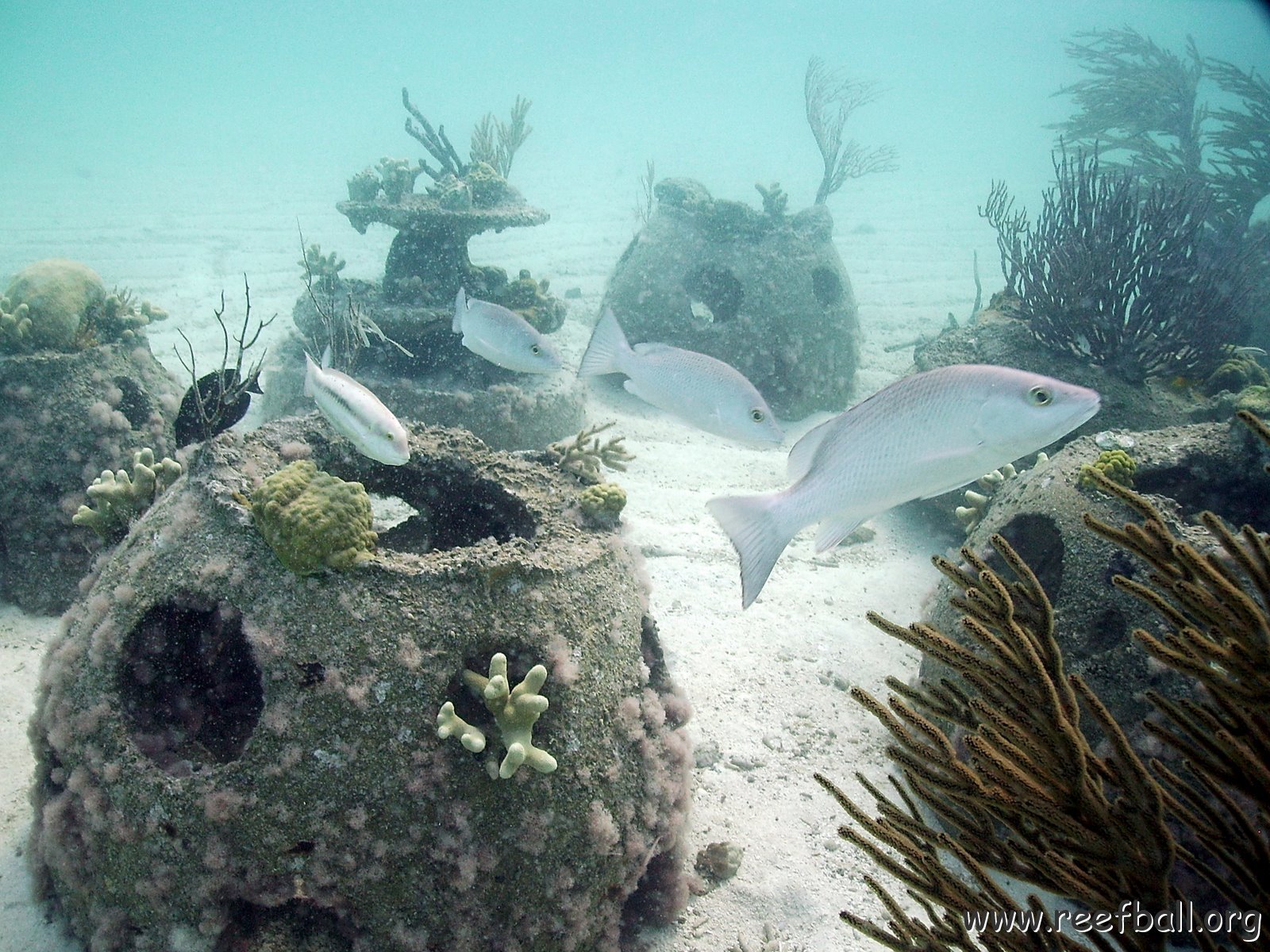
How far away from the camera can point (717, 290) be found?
10508 mm

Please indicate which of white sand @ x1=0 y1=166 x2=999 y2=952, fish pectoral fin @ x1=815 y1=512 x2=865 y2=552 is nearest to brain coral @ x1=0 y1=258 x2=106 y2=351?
white sand @ x1=0 y1=166 x2=999 y2=952

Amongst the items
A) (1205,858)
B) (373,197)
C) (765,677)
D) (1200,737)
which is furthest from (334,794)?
(373,197)

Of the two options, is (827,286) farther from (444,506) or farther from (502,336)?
(444,506)

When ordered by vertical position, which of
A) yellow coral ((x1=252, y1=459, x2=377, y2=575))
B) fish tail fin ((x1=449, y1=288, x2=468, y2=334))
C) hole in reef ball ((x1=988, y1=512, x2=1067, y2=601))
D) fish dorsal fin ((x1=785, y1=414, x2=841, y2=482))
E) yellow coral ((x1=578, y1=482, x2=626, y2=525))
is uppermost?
fish dorsal fin ((x1=785, y1=414, x2=841, y2=482))

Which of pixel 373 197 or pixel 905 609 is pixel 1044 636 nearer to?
pixel 905 609

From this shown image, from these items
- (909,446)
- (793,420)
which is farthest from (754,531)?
(793,420)

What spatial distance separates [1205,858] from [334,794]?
11.4ft

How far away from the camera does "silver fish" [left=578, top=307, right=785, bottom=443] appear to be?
134 inches

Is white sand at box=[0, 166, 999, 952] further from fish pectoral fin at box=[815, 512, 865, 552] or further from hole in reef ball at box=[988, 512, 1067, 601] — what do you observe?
fish pectoral fin at box=[815, 512, 865, 552]

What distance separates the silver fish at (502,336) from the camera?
4.71m

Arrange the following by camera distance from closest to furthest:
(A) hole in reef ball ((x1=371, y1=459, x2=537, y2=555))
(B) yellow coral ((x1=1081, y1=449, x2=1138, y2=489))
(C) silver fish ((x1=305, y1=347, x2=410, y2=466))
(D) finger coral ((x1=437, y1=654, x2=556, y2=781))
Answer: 1. (D) finger coral ((x1=437, y1=654, x2=556, y2=781))
2. (C) silver fish ((x1=305, y1=347, x2=410, y2=466))
3. (A) hole in reef ball ((x1=371, y1=459, x2=537, y2=555))
4. (B) yellow coral ((x1=1081, y1=449, x2=1138, y2=489))

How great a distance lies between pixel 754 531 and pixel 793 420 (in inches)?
319

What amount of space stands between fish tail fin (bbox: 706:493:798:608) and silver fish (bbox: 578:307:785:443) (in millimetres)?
1128

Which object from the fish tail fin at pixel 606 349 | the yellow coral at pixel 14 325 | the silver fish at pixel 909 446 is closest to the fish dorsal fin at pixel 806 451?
the silver fish at pixel 909 446
